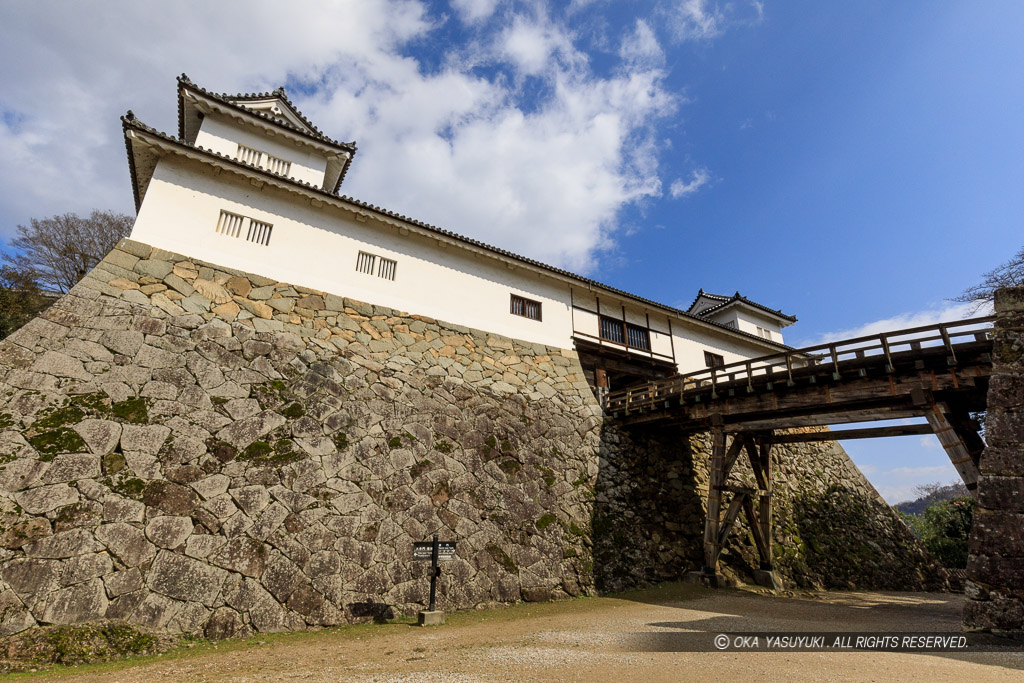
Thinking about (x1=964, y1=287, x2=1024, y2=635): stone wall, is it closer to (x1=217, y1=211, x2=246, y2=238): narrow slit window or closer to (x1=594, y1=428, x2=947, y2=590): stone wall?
(x1=594, y1=428, x2=947, y2=590): stone wall

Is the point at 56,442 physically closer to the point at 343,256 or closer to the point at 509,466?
the point at 343,256

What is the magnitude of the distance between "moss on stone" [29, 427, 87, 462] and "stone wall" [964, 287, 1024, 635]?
14088 mm

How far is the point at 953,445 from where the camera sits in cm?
858

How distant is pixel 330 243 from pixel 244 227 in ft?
7.03

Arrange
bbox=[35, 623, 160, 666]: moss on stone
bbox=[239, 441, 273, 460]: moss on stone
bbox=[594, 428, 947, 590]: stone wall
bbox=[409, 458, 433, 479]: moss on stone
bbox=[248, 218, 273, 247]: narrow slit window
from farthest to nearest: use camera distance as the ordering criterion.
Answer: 1. bbox=[594, 428, 947, 590]: stone wall
2. bbox=[248, 218, 273, 247]: narrow slit window
3. bbox=[409, 458, 433, 479]: moss on stone
4. bbox=[239, 441, 273, 460]: moss on stone
5. bbox=[35, 623, 160, 666]: moss on stone

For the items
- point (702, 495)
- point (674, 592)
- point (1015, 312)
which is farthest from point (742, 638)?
point (702, 495)

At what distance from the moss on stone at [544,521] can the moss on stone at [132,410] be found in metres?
8.54

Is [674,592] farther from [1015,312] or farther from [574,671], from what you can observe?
[1015,312]

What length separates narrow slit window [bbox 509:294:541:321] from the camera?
1537cm

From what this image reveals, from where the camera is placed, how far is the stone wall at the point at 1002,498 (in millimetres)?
5973

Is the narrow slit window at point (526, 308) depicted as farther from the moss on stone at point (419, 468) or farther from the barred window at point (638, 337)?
the moss on stone at point (419, 468)

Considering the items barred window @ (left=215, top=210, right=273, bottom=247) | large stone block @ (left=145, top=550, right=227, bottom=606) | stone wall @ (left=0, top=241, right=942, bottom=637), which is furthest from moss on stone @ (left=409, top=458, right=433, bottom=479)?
barred window @ (left=215, top=210, right=273, bottom=247)

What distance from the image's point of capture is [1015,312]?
7.15 m

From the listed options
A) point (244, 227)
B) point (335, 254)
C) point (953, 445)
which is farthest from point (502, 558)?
point (244, 227)
